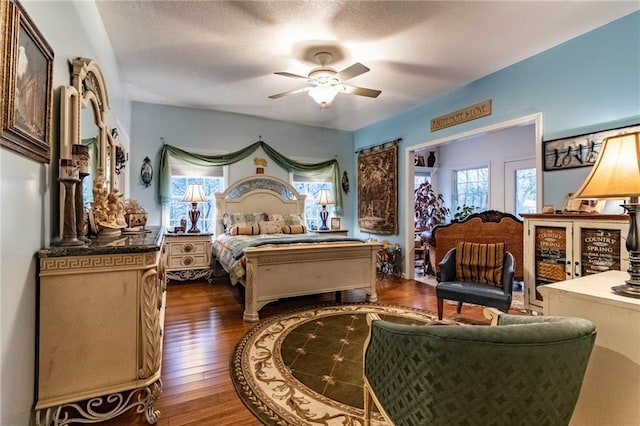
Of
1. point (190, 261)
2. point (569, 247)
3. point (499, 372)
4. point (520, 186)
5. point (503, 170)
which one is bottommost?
point (190, 261)

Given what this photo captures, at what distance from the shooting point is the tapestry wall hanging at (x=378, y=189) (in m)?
5.47

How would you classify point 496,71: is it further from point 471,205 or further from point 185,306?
point 185,306

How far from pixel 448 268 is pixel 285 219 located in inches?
120

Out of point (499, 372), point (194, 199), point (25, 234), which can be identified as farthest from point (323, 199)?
point (499, 372)

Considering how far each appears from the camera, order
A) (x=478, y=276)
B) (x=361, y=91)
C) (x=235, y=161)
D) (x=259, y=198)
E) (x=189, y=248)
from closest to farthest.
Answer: (x=478, y=276), (x=361, y=91), (x=189, y=248), (x=235, y=161), (x=259, y=198)

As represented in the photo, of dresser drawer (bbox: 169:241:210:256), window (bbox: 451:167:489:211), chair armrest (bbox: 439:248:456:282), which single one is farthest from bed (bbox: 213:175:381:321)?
window (bbox: 451:167:489:211)

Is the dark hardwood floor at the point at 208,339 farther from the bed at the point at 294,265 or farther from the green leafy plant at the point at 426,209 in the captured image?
the green leafy plant at the point at 426,209

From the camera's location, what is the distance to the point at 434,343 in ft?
3.26

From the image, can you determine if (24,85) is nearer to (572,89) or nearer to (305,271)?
(305,271)

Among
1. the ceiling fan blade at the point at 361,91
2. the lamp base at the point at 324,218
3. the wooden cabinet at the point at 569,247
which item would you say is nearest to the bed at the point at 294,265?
the lamp base at the point at 324,218

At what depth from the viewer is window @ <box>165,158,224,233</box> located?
5207 millimetres

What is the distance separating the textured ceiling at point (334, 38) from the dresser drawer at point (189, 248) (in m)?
2.24

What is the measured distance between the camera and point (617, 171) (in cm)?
126

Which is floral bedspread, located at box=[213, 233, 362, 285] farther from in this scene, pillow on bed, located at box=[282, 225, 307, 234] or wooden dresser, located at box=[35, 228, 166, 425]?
wooden dresser, located at box=[35, 228, 166, 425]
